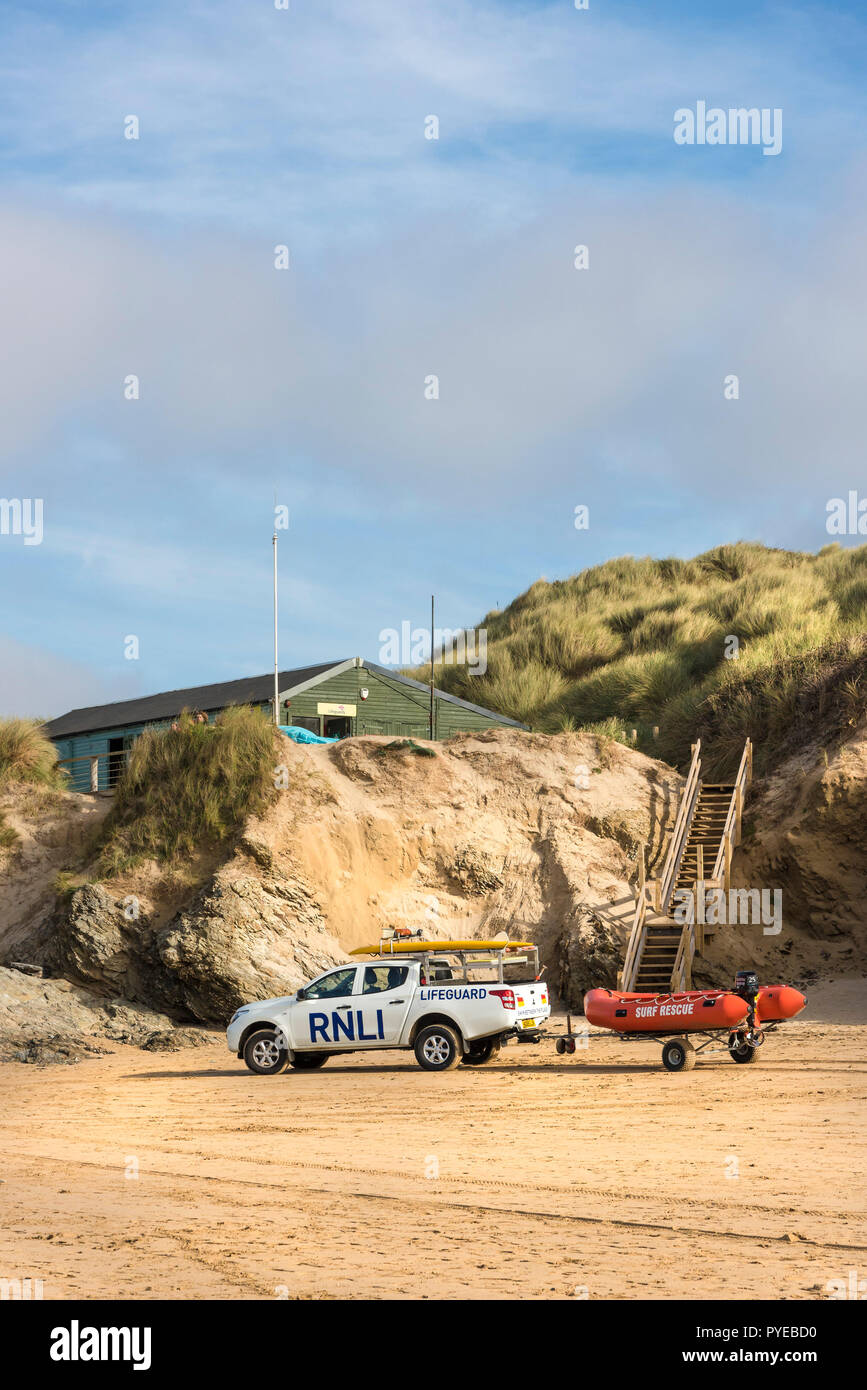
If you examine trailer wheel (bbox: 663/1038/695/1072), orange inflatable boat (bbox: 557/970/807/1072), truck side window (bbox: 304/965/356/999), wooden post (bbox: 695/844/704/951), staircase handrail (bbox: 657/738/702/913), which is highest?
staircase handrail (bbox: 657/738/702/913)

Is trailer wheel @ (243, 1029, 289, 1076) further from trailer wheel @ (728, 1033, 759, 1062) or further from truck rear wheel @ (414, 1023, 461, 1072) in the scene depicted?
trailer wheel @ (728, 1033, 759, 1062)

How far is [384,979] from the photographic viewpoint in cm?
1930

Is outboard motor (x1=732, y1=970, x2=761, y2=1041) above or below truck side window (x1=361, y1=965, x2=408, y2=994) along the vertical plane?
below

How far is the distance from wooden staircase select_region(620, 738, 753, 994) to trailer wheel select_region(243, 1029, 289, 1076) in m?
8.00

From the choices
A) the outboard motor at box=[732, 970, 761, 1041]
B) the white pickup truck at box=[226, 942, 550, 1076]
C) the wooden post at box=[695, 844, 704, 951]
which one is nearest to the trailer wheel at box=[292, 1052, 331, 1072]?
the white pickup truck at box=[226, 942, 550, 1076]

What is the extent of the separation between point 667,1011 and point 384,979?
4.11 metres

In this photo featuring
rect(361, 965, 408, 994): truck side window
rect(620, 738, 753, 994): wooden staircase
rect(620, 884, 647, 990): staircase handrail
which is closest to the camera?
rect(361, 965, 408, 994): truck side window

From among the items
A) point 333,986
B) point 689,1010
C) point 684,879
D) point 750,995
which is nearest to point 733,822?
point 684,879

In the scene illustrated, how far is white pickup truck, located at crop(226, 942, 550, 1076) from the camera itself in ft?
62.0

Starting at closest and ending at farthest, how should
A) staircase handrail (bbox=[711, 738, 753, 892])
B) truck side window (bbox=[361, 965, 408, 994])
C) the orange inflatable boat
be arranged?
the orange inflatable boat, truck side window (bbox=[361, 965, 408, 994]), staircase handrail (bbox=[711, 738, 753, 892])

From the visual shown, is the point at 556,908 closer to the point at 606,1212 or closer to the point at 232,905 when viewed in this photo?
the point at 232,905

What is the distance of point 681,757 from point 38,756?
17.2m

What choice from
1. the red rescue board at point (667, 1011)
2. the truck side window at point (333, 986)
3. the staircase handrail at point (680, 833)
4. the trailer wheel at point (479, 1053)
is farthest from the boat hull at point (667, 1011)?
the staircase handrail at point (680, 833)
